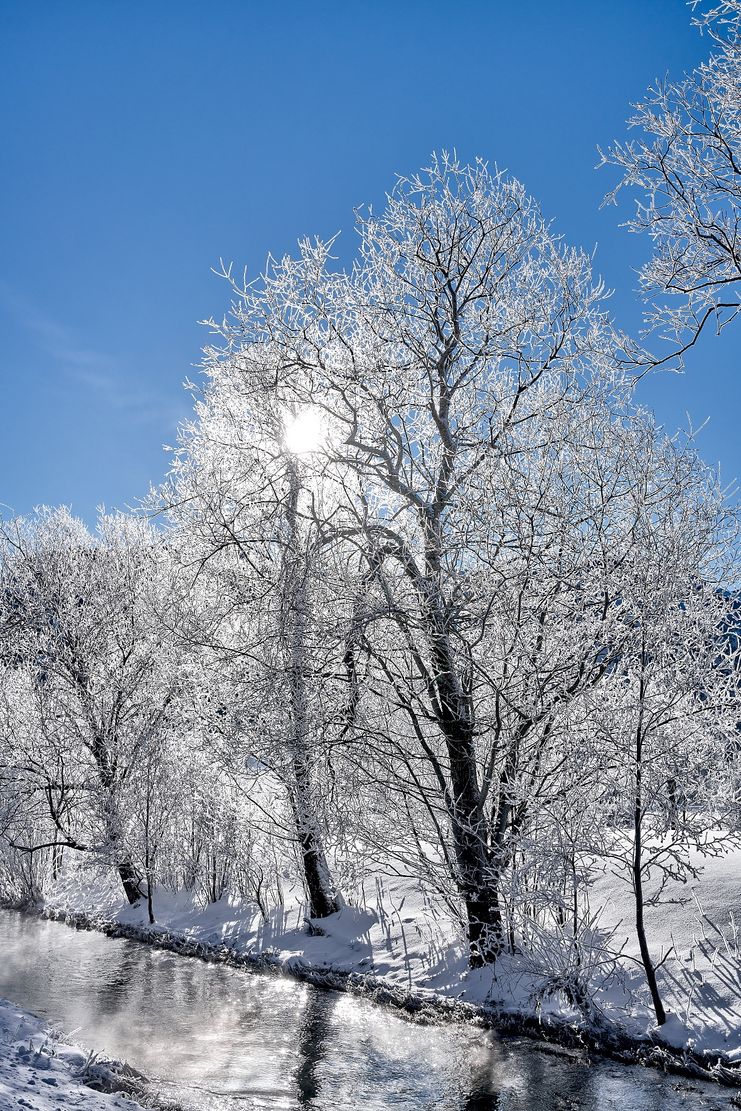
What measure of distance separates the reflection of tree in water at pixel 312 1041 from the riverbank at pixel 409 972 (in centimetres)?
44

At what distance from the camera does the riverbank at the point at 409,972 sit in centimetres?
731

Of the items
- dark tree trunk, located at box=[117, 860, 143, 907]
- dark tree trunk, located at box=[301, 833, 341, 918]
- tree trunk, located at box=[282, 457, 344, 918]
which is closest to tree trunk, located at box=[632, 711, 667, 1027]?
tree trunk, located at box=[282, 457, 344, 918]

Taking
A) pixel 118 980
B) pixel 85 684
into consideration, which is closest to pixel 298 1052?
pixel 118 980

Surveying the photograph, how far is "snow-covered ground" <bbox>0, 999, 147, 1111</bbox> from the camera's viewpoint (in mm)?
5301

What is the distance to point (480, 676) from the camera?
9.71m

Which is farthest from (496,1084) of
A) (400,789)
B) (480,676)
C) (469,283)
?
(469,283)

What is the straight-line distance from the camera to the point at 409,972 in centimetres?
1017

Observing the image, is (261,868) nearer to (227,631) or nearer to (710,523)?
(227,631)

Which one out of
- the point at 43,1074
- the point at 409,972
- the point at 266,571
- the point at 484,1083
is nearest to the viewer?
the point at 43,1074

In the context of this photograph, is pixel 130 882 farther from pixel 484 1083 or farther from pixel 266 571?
pixel 484 1083

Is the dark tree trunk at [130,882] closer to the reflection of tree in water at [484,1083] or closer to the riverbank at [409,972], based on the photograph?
the riverbank at [409,972]

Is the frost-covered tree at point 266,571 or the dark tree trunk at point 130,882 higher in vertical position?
the frost-covered tree at point 266,571

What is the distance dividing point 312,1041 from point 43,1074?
3.44 m

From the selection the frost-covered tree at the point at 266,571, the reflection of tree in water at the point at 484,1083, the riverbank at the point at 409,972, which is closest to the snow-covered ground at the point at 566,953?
the riverbank at the point at 409,972
